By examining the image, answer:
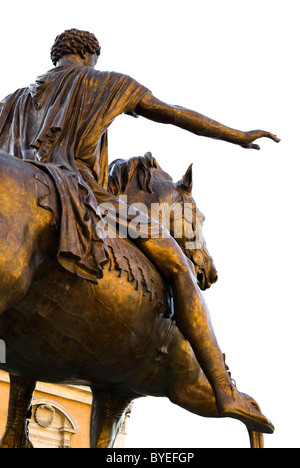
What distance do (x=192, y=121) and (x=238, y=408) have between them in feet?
6.04

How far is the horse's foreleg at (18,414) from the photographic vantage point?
482cm

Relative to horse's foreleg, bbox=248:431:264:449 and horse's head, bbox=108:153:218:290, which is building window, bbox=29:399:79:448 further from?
Result: horse's foreleg, bbox=248:431:264:449

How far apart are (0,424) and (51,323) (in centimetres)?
1180

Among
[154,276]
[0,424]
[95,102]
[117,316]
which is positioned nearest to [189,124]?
[95,102]

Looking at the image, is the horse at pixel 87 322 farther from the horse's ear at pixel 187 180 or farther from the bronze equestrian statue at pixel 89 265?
the horse's ear at pixel 187 180

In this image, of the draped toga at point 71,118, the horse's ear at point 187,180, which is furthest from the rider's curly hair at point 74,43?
the horse's ear at point 187,180

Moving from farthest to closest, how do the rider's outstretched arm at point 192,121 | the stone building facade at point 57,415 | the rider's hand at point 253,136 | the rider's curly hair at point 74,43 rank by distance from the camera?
the stone building facade at point 57,415
the rider's curly hair at point 74,43
the rider's hand at point 253,136
the rider's outstretched arm at point 192,121

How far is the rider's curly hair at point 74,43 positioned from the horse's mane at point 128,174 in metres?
0.79

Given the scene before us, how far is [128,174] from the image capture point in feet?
16.9

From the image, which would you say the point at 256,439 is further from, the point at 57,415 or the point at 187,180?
the point at 57,415

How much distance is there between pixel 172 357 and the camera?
460cm

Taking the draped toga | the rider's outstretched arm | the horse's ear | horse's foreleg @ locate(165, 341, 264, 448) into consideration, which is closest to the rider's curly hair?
the draped toga

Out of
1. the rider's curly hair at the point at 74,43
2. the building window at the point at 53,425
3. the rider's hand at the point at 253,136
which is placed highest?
the rider's curly hair at the point at 74,43

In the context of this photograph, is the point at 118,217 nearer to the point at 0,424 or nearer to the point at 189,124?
the point at 189,124
